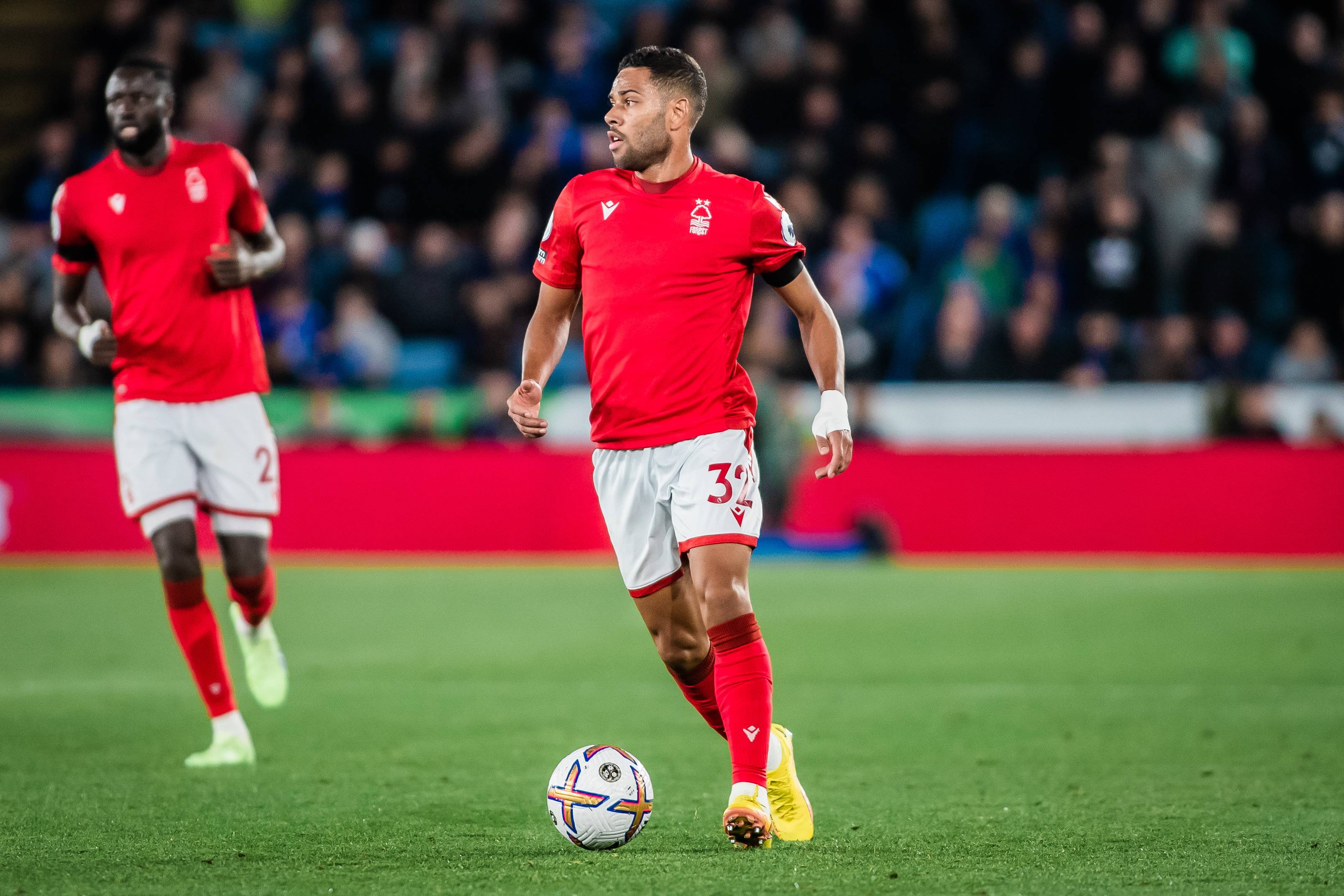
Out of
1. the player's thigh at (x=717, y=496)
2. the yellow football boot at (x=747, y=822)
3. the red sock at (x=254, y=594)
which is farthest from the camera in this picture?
the red sock at (x=254, y=594)

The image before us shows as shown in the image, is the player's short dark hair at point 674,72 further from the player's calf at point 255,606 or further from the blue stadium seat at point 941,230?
the blue stadium seat at point 941,230

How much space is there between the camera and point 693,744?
7.03m

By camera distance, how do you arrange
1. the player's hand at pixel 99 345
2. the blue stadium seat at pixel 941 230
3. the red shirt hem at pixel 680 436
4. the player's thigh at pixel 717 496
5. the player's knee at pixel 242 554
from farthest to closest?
the blue stadium seat at pixel 941 230
the player's knee at pixel 242 554
the player's hand at pixel 99 345
the red shirt hem at pixel 680 436
the player's thigh at pixel 717 496

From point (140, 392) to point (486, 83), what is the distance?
494 inches

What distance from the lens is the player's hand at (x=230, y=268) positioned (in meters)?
6.75

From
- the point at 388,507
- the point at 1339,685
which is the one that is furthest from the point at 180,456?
the point at 388,507

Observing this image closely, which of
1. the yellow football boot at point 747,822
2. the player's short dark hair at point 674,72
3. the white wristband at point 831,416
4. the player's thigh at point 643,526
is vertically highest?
the player's short dark hair at point 674,72

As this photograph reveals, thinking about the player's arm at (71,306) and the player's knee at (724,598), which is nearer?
the player's knee at (724,598)

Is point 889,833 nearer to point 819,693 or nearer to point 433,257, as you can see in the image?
point 819,693

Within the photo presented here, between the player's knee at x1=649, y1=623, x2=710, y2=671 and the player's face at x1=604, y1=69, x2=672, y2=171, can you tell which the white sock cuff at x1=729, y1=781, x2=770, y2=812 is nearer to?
the player's knee at x1=649, y1=623, x2=710, y2=671

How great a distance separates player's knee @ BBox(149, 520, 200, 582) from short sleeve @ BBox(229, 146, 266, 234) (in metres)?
1.30

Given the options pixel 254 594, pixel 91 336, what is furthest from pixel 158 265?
pixel 254 594

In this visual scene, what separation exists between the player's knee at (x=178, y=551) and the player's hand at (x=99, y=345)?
0.70 meters

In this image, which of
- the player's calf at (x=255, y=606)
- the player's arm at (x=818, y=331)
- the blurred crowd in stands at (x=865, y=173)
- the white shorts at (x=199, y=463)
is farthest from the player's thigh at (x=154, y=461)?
the blurred crowd in stands at (x=865, y=173)
